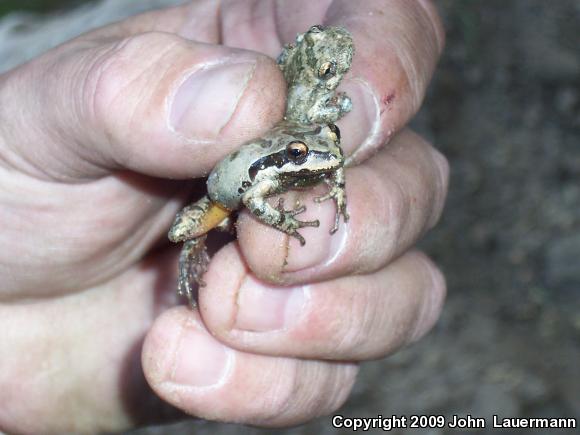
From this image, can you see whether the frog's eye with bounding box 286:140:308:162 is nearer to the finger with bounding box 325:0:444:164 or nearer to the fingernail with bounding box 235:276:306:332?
the finger with bounding box 325:0:444:164

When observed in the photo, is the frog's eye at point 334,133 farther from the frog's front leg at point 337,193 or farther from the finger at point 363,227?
the finger at point 363,227

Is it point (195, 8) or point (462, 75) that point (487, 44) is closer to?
point (462, 75)

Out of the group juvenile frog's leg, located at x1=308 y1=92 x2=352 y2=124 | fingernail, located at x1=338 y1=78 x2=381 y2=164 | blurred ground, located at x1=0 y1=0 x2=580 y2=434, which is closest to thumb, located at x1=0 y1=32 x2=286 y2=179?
juvenile frog's leg, located at x1=308 y1=92 x2=352 y2=124

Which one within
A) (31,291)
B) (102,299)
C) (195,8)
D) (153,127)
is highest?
(153,127)

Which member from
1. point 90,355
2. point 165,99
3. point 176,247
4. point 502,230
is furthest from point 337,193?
point 502,230

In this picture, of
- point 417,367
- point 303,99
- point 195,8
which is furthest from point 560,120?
point 303,99

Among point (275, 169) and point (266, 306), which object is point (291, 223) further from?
point (266, 306)

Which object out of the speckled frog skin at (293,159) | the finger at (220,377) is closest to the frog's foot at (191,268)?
the speckled frog skin at (293,159)
